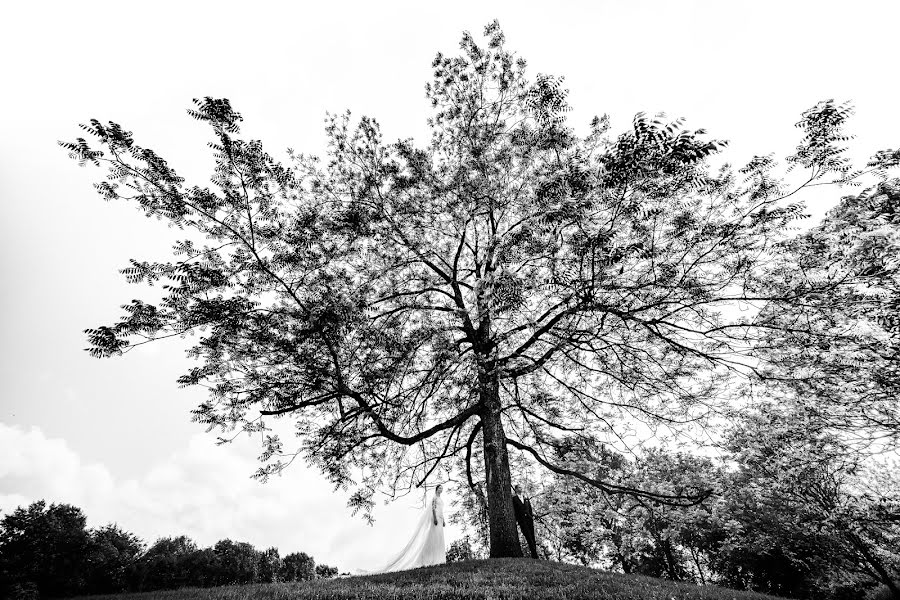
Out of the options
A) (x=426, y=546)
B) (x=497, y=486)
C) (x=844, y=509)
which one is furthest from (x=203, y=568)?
(x=844, y=509)

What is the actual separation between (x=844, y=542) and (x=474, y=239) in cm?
2084

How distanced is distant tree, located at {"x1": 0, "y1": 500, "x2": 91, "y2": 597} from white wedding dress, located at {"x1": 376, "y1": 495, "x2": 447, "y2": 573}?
69.4ft

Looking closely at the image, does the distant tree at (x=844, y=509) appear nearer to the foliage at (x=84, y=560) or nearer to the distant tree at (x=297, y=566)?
the foliage at (x=84, y=560)

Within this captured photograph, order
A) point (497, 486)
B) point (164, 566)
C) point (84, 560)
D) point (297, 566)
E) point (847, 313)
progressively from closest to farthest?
point (847, 313) → point (497, 486) → point (84, 560) → point (164, 566) → point (297, 566)

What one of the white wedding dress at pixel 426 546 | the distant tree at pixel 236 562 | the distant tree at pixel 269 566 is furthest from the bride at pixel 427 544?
the distant tree at pixel 269 566

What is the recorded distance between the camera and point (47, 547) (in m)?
22.3

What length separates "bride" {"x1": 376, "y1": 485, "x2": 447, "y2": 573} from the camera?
1311cm

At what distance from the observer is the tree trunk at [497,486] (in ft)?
32.2

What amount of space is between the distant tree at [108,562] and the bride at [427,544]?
22.0 meters

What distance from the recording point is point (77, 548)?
23531 millimetres

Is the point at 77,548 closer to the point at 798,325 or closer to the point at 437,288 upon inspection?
the point at 437,288

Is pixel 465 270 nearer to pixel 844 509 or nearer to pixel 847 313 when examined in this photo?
pixel 847 313

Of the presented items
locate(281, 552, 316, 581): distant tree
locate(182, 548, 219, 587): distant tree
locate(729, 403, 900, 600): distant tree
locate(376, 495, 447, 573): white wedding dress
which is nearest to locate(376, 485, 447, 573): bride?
locate(376, 495, 447, 573): white wedding dress

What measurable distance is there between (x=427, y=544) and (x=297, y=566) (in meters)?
37.7
